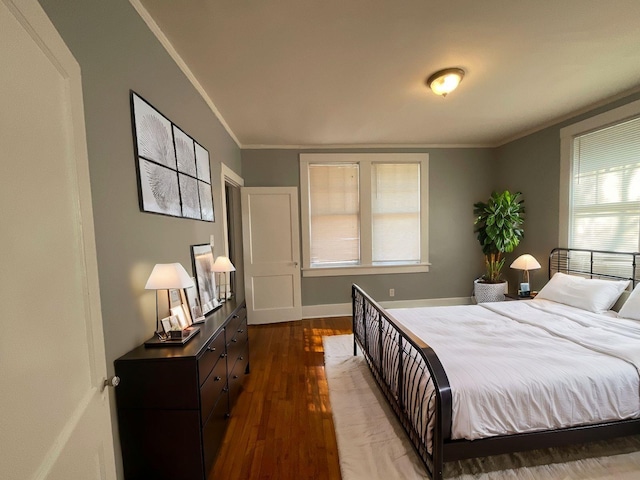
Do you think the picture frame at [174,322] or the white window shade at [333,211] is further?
the white window shade at [333,211]

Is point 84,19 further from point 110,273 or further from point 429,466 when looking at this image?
point 429,466

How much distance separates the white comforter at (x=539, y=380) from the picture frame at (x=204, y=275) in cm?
176

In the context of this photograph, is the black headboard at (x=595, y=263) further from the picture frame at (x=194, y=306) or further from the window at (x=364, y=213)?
the picture frame at (x=194, y=306)

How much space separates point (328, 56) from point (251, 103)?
40.5 inches

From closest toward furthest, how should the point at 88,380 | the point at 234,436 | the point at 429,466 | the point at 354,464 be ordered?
the point at 88,380 → the point at 429,466 → the point at 354,464 → the point at 234,436

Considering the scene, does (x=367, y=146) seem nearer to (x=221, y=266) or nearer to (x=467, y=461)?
(x=221, y=266)

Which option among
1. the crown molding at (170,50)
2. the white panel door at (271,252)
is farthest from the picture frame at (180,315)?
the white panel door at (271,252)

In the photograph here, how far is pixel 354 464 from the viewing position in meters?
1.54

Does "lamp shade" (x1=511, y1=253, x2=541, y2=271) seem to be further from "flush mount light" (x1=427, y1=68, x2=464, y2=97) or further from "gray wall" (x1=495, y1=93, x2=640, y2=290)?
"flush mount light" (x1=427, y1=68, x2=464, y2=97)

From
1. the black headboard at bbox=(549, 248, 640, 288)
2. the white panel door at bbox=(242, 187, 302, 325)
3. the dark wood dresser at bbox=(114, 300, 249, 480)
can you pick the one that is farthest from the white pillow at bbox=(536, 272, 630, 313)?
the dark wood dresser at bbox=(114, 300, 249, 480)

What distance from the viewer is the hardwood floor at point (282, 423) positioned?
1.56 metres

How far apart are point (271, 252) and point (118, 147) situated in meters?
2.67

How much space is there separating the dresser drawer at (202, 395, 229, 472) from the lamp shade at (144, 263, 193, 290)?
2.53 ft

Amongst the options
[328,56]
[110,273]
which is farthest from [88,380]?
[328,56]
